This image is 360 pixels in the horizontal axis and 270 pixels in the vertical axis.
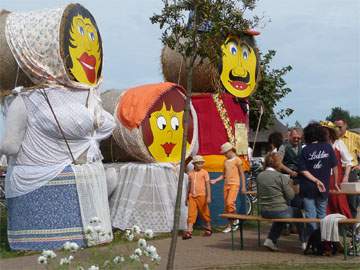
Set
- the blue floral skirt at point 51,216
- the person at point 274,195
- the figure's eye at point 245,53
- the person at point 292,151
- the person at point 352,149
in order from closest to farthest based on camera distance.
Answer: the person at point 274,195, the blue floral skirt at point 51,216, the person at point 352,149, the person at point 292,151, the figure's eye at point 245,53

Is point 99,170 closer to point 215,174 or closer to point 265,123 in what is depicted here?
point 215,174

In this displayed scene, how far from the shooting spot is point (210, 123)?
41.3 ft

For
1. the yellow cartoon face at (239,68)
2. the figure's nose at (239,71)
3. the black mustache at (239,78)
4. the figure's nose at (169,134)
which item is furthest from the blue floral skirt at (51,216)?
the figure's nose at (239,71)

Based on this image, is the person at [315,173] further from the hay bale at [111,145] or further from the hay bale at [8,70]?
the hay bale at [8,70]

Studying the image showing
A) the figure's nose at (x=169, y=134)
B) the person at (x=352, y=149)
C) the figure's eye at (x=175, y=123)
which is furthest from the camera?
the figure's eye at (x=175, y=123)

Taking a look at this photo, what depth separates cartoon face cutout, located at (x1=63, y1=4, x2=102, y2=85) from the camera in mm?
9875

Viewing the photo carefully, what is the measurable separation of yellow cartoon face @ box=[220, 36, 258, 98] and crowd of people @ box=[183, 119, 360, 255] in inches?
A: 70.9

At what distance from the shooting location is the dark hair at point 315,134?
29.0 feet

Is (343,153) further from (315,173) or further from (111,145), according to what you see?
(111,145)

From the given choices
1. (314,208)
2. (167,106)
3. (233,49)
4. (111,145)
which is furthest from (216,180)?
(314,208)

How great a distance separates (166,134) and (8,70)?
301 cm

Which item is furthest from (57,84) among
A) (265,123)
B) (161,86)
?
(265,123)

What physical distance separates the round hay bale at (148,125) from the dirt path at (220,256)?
1.72m

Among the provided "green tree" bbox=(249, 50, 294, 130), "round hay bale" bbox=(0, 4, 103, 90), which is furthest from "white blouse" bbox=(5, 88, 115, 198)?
"green tree" bbox=(249, 50, 294, 130)
